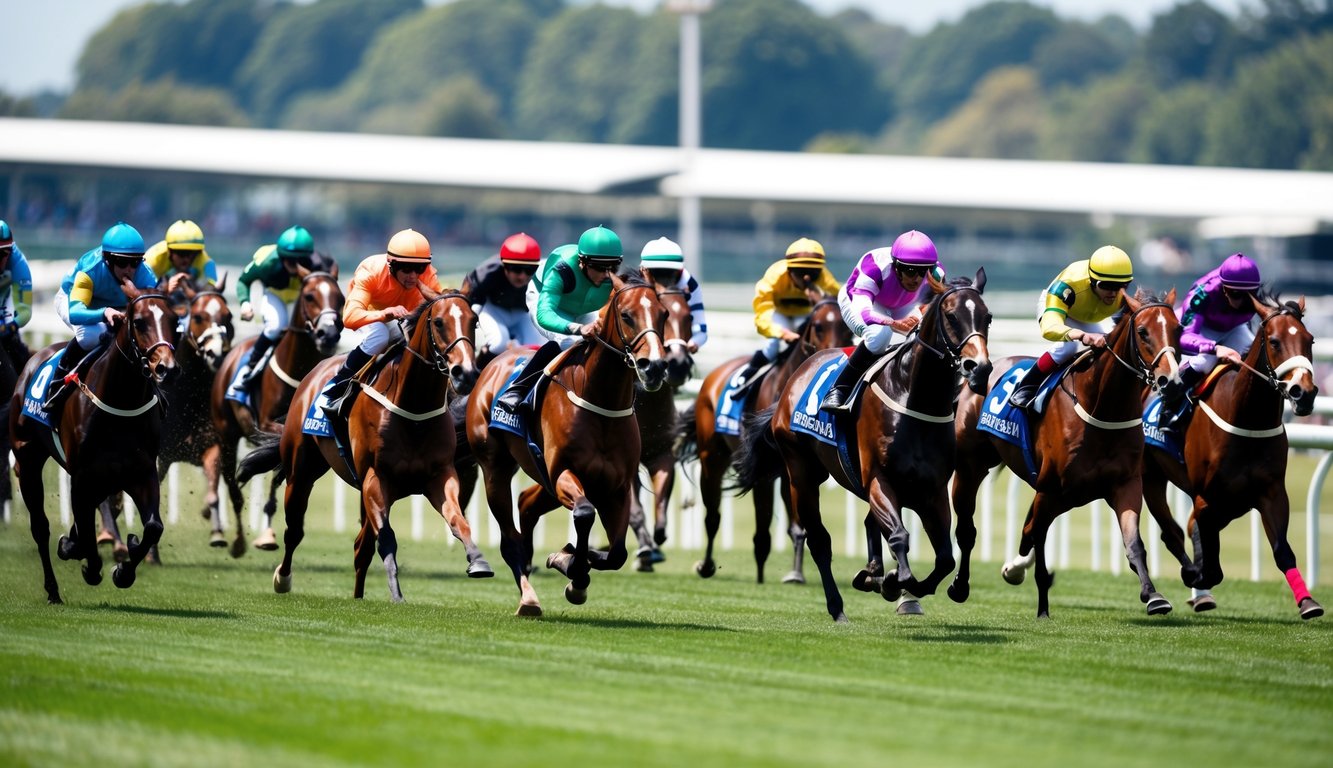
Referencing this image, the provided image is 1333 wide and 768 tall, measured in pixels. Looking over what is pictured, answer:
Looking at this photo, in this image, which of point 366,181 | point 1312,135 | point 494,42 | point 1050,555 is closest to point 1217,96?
point 1312,135

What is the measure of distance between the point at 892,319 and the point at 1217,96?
82.0 m

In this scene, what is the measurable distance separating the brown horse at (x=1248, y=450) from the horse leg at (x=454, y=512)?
318 cm

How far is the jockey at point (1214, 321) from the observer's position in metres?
9.35

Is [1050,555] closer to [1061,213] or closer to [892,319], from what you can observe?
[892,319]

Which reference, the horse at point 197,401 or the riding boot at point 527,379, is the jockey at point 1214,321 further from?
the horse at point 197,401

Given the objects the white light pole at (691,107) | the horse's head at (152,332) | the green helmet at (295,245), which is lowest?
the horse's head at (152,332)

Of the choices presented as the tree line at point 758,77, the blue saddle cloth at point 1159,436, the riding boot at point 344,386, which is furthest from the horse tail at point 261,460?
the tree line at point 758,77

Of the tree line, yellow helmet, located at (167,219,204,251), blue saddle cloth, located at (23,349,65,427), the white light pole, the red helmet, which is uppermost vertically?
the tree line

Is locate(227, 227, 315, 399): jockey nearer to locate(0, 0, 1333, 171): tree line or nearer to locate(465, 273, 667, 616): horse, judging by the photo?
locate(465, 273, 667, 616): horse

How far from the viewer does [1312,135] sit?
73.2 meters

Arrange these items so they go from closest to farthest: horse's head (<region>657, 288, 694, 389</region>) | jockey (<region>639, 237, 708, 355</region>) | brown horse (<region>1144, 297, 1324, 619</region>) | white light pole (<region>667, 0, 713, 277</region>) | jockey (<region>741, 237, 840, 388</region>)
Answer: horse's head (<region>657, 288, 694, 389</region>)
brown horse (<region>1144, 297, 1324, 619</region>)
jockey (<region>639, 237, 708, 355</region>)
jockey (<region>741, 237, 840, 388</region>)
white light pole (<region>667, 0, 713, 277</region>)

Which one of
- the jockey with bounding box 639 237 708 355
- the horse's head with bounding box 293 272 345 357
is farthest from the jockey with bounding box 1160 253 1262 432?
the horse's head with bounding box 293 272 345 357

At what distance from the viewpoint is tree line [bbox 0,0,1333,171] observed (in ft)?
275

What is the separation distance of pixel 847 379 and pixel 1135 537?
148 centimetres
